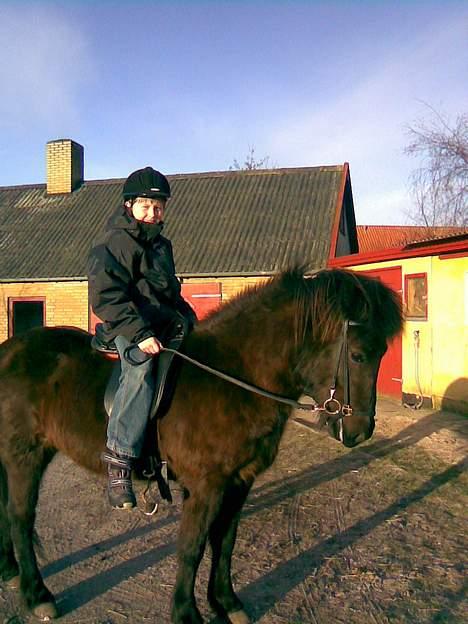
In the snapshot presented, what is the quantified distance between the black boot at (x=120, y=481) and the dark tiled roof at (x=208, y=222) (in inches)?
410

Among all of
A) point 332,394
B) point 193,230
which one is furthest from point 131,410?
point 193,230

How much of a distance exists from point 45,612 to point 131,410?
4.79 ft

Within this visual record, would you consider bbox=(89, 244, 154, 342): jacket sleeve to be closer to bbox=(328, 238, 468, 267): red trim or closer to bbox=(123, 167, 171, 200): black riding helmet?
bbox=(123, 167, 171, 200): black riding helmet

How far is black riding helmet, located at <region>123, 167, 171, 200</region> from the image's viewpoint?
10.7ft

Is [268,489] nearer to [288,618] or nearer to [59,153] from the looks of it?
[288,618]

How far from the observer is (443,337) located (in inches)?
387

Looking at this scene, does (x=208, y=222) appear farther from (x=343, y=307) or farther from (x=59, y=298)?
(x=343, y=307)

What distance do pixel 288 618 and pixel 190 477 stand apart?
1.14 meters

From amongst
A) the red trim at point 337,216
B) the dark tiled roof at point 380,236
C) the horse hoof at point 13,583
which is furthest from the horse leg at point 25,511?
the dark tiled roof at point 380,236

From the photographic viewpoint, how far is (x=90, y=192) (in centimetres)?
2056

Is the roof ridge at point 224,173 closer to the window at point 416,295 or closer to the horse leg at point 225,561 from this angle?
the window at point 416,295

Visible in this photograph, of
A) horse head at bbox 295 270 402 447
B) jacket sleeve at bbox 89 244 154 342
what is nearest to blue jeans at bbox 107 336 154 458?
jacket sleeve at bbox 89 244 154 342

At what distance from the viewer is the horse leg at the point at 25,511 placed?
343 cm

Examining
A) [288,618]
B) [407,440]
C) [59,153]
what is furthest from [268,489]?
[59,153]
